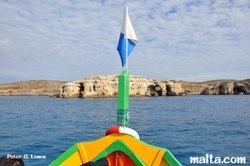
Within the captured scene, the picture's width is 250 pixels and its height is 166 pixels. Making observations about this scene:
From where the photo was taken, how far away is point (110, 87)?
111m

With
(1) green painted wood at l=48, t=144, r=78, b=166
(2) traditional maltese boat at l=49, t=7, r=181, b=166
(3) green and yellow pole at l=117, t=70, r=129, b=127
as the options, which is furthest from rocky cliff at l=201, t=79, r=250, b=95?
(1) green painted wood at l=48, t=144, r=78, b=166

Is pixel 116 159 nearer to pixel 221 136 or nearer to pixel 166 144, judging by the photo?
pixel 166 144

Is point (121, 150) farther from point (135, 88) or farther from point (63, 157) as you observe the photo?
point (135, 88)

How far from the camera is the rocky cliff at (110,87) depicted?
110438mm

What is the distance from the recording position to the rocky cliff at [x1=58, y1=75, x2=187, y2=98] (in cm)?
11044

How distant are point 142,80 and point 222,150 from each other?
105570 mm

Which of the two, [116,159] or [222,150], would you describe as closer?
[116,159]

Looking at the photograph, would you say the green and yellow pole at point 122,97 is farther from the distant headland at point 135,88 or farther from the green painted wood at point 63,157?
the distant headland at point 135,88

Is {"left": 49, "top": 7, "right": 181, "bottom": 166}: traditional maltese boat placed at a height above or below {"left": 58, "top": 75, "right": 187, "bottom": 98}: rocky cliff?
below

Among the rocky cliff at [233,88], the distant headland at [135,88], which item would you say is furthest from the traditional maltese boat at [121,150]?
the rocky cliff at [233,88]

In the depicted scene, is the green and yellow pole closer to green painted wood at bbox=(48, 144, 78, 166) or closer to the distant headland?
green painted wood at bbox=(48, 144, 78, 166)

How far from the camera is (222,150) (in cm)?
1578

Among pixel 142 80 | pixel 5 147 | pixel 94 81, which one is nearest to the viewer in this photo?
pixel 5 147

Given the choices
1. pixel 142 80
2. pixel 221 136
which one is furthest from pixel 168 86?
pixel 221 136
